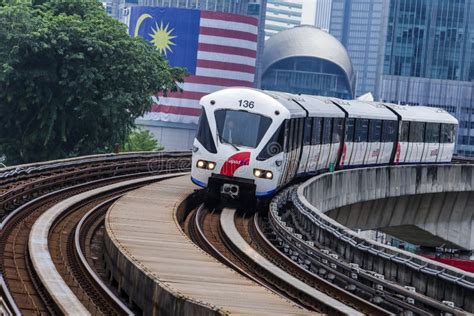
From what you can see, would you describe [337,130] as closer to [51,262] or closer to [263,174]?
[263,174]

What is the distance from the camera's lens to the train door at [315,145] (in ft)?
135

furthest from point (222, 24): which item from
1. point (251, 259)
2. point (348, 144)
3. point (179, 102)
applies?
point (251, 259)

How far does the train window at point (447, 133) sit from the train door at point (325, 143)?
1713cm

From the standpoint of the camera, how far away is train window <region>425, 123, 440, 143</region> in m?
58.9

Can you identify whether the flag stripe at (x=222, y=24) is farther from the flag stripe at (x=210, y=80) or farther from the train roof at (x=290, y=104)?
the train roof at (x=290, y=104)

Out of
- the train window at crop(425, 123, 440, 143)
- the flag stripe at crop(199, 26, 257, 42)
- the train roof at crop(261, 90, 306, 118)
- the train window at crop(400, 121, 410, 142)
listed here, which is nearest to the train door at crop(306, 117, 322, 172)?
the train roof at crop(261, 90, 306, 118)

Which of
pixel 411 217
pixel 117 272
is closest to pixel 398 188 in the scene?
pixel 411 217

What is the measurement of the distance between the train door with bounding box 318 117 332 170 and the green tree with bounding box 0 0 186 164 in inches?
572

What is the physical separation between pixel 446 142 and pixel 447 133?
54 centimetres

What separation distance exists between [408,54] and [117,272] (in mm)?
151012

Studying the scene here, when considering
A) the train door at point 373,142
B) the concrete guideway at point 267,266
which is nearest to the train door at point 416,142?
the train door at point 373,142

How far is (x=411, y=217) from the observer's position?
5688 cm

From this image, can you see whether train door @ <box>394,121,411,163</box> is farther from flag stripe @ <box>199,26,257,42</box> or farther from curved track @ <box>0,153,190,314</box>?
flag stripe @ <box>199,26,257,42</box>

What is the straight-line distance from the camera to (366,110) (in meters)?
49.8
